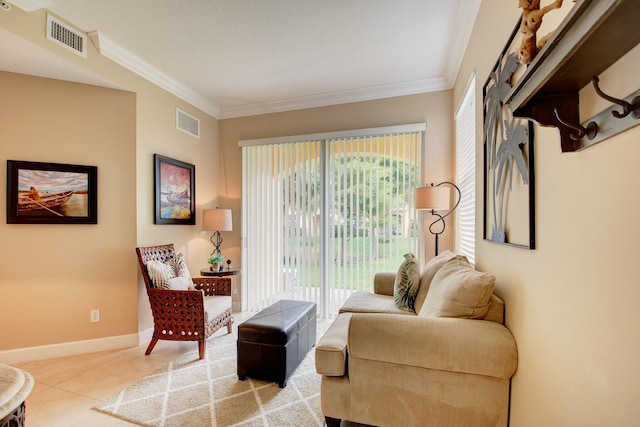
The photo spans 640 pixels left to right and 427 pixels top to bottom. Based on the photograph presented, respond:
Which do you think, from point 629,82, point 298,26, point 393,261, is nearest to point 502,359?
point 629,82

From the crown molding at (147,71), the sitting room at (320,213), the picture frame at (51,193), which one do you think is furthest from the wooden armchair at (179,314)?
the crown molding at (147,71)

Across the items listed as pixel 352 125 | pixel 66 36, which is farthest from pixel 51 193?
pixel 352 125

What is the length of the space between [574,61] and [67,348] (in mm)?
3951

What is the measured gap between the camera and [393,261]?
342 cm

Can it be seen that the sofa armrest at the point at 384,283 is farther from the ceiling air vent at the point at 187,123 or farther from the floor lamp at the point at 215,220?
the ceiling air vent at the point at 187,123

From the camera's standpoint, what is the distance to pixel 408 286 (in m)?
2.34

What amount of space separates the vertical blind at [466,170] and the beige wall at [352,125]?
0.23 metres

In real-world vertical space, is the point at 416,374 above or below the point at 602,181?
below

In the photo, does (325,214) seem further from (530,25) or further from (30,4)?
(30,4)

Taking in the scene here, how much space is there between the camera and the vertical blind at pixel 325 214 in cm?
343

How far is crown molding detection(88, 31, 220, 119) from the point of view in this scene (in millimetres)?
2555

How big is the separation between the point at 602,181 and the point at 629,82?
0.84 ft

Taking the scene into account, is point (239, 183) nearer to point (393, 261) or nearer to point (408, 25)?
point (393, 261)

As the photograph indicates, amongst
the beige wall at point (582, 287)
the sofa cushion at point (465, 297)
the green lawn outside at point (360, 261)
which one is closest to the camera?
the beige wall at point (582, 287)
